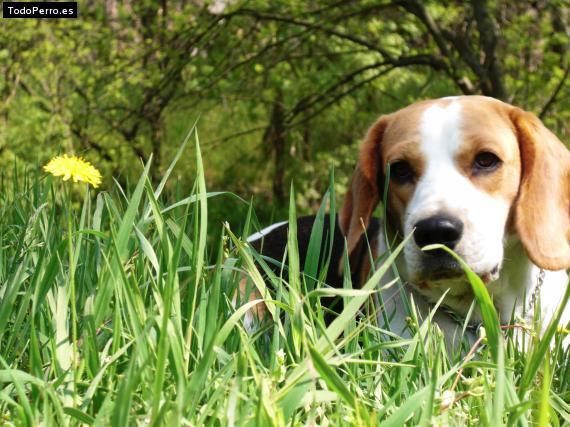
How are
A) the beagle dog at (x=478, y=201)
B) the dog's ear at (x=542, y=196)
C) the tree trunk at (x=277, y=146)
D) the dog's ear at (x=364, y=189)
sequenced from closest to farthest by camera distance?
the beagle dog at (x=478, y=201) < the dog's ear at (x=542, y=196) < the dog's ear at (x=364, y=189) < the tree trunk at (x=277, y=146)

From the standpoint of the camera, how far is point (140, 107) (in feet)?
21.5

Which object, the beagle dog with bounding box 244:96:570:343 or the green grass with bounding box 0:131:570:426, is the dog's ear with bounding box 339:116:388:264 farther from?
the green grass with bounding box 0:131:570:426

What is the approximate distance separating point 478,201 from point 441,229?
217 millimetres

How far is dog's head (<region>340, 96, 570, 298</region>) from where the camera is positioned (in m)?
2.74

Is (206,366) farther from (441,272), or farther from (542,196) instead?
(542,196)

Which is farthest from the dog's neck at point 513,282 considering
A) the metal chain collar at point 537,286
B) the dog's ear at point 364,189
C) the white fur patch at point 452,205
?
the dog's ear at point 364,189

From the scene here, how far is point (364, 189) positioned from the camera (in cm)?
329

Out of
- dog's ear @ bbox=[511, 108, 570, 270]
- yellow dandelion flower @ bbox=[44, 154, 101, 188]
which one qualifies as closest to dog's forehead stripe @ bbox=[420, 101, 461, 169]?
dog's ear @ bbox=[511, 108, 570, 270]

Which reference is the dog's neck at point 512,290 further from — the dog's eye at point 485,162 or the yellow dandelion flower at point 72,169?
the yellow dandelion flower at point 72,169

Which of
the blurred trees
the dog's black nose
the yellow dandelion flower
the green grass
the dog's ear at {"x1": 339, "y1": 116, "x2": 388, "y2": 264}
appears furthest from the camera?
the blurred trees

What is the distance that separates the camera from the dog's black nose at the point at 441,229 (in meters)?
2.68

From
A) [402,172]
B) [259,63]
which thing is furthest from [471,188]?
[259,63]

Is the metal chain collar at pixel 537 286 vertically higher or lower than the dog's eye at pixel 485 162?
lower

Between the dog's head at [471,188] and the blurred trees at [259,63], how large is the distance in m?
2.36
